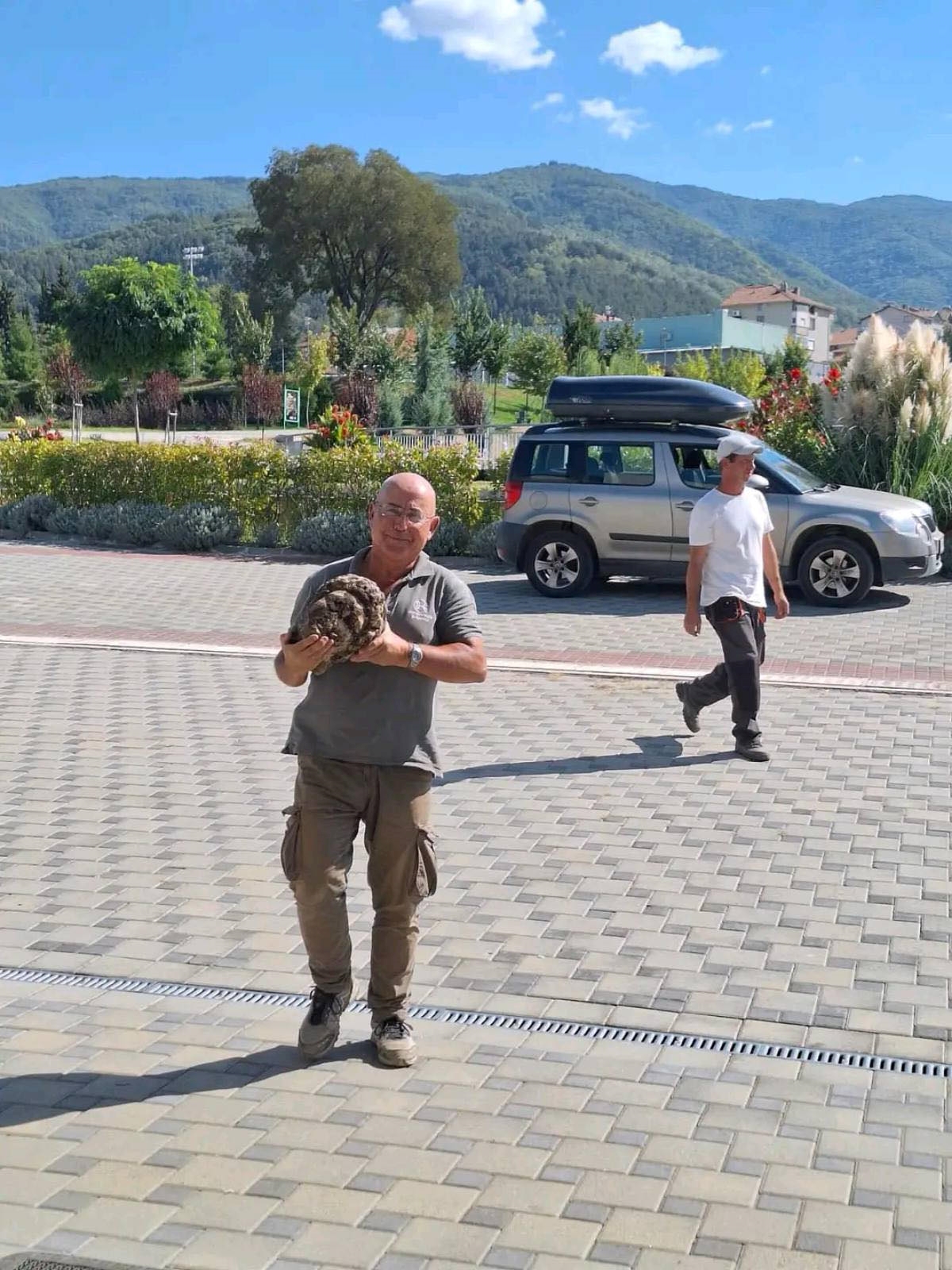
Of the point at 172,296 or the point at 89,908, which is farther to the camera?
the point at 172,296

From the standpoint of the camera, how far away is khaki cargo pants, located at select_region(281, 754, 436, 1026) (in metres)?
4.23

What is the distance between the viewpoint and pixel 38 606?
552 inches

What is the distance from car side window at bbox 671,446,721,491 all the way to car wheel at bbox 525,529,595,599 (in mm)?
1208

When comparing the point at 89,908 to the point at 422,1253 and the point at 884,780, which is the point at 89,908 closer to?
the point at 422,1253


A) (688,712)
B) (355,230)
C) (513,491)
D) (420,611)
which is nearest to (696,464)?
(513,491)

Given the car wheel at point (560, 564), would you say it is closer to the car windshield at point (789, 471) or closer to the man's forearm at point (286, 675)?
the car windshield at point (789, 471)

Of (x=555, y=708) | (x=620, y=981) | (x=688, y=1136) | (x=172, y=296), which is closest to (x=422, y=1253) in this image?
(x=688, y=1136)

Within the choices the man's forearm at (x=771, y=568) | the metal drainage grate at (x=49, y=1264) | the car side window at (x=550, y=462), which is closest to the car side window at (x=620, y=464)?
the car side window at (x=550, y=462)

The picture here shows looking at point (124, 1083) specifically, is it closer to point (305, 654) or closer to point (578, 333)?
point (305, 654)

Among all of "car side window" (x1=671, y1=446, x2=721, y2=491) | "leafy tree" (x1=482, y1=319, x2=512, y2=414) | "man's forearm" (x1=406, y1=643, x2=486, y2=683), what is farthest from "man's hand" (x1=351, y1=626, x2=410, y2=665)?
"leafy tree" (x1=482, y1=319, x2=512, y2=414)

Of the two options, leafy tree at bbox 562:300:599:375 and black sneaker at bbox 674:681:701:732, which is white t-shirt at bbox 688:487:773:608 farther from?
leafy tree at bbox 562:300:599:375

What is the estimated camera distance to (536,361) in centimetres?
6544

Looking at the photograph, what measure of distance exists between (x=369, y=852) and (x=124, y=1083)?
3.26 feet

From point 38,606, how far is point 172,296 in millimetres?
39036
